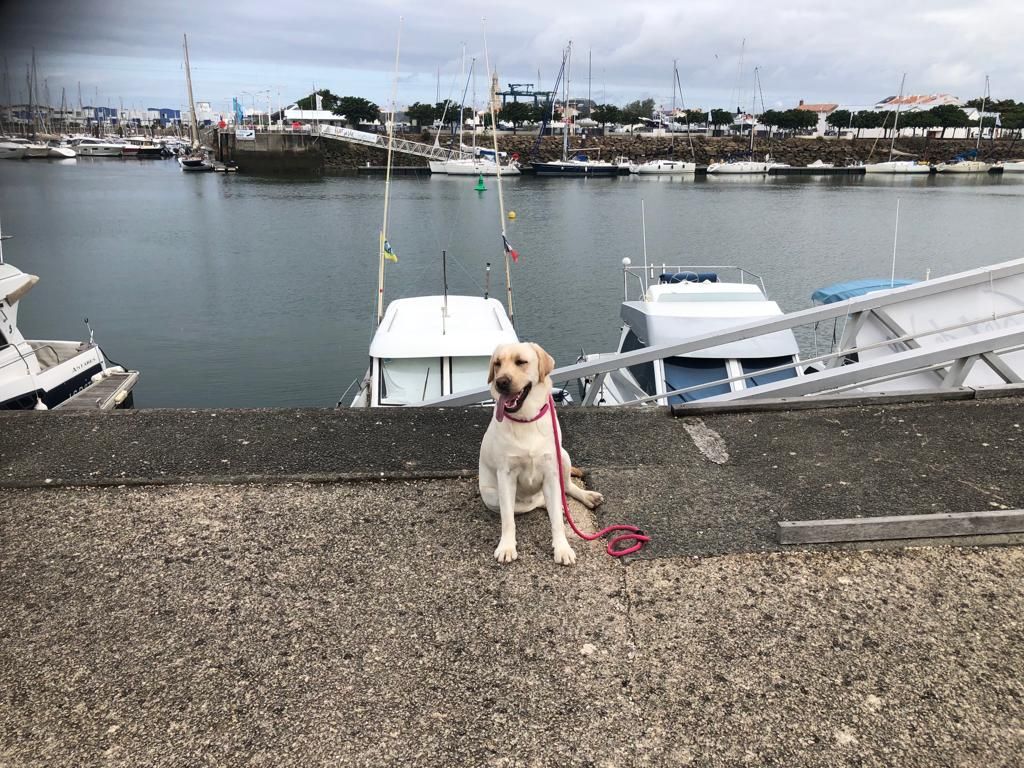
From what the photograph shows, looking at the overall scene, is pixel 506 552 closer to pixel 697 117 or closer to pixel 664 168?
A: pixel 664 168

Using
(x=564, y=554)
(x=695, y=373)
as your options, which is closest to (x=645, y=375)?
(x=695, y=373)

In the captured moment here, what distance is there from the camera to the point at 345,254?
37.6 m

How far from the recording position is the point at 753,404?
583 centimetres

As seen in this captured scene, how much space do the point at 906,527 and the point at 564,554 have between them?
6.01 ft

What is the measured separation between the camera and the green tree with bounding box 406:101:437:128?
5044 inches

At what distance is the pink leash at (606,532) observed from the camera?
3.91 metres

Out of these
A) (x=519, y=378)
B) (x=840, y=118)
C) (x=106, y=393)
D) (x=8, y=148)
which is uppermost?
(x=840, y=118)

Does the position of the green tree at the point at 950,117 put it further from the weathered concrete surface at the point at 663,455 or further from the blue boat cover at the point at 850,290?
the weathered concrete surface at the point at 663,455

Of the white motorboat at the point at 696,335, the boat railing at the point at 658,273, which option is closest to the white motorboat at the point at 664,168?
the boat railing at the point at 658,273

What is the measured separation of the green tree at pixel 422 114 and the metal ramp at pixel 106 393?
118509 millimetres

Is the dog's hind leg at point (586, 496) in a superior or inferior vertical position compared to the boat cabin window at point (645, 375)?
superior

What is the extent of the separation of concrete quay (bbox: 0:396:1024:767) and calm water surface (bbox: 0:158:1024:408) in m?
14.0

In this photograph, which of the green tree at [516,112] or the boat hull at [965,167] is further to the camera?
the green tree at [516,112]

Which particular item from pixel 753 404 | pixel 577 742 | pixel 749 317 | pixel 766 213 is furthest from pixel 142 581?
pixel 766 213
